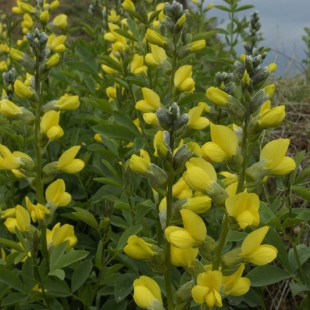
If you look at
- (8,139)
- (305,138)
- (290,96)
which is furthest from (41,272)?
(290,96)

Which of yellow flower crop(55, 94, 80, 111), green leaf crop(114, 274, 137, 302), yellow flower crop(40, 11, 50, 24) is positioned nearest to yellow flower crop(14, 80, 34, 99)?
yellow flower crop(55, 94, 80, 111)

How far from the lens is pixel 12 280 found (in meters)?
1.88

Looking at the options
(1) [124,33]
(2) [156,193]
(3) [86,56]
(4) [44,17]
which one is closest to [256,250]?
(2) [156,193]

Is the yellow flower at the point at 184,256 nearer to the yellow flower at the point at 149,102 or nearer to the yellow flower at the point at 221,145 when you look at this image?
the yellow flower at the point at 221,145

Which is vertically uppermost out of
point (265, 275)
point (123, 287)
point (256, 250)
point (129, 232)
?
point (256, 250)

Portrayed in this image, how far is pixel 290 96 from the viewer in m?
4.93

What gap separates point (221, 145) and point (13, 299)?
3.22 feet

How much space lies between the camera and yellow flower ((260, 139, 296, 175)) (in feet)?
4.42

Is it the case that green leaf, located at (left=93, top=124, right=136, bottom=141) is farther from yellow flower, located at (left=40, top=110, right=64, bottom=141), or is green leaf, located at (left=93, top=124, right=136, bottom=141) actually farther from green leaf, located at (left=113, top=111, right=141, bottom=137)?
yellow flower, located at (left=40, top=110, right=64, bottom=141)

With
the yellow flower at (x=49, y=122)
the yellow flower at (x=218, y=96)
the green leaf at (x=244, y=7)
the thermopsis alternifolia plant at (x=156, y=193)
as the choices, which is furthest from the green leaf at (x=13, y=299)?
the green leaf at (x=244, y=7)

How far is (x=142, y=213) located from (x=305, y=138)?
196cm

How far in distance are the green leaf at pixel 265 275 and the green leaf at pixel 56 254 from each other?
0.60 m

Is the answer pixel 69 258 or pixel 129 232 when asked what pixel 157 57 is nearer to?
pixel 129 232

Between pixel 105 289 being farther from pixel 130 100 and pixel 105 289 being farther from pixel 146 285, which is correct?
pixel 130 100
